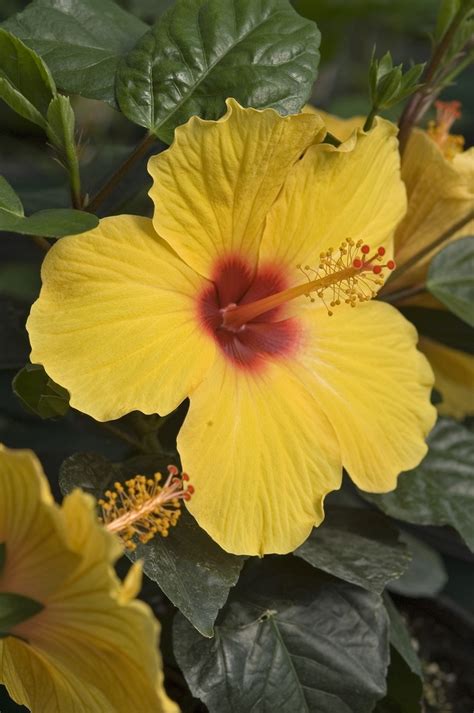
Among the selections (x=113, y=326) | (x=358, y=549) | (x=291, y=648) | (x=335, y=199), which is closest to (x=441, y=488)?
(x=358, y=549)

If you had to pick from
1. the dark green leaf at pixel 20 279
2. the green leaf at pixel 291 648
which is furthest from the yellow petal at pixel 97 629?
the dark green leaf at pixel 20 279

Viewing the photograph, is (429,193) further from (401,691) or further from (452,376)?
(401,691)

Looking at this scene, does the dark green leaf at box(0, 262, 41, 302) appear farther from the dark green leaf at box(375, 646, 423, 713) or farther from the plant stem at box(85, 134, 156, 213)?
the dark green leaf at box(375, 646, 423, 713)

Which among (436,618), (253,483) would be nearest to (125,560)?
(253,483)

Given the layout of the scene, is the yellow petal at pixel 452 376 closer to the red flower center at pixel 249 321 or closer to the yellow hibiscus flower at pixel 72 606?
the red flower center at pixel 249 321

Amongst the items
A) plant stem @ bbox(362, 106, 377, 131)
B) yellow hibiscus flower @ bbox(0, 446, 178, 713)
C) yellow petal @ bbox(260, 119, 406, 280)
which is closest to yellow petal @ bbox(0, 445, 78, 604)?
yellow hibiscus flower @ bbox(0, 446, 178, 713)

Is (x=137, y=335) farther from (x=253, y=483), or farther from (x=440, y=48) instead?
(x=440, y=48)
